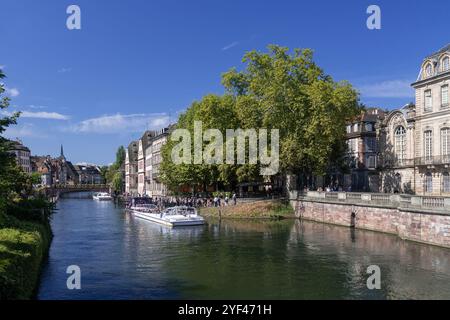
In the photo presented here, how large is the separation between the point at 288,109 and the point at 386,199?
667 inches

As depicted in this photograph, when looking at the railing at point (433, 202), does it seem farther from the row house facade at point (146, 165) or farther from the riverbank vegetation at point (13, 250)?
the row house facade at point (146, 165)

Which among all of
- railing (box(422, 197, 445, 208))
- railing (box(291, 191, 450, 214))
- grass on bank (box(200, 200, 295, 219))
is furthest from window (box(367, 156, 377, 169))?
railing (box(422, 197, 445, 208))

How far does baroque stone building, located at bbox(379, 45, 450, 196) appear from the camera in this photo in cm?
5400

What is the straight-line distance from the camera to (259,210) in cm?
5803

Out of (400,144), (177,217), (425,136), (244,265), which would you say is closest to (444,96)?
(425,136)

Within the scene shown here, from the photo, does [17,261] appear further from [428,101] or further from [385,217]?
[428,101]

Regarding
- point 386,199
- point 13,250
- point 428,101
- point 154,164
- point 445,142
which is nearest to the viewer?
point 13,250

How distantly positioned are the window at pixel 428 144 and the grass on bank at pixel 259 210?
16379 millimetres

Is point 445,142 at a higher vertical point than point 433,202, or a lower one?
higher

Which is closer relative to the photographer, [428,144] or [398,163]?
[428,144]

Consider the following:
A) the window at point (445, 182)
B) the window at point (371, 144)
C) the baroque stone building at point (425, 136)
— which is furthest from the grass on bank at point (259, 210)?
the window at point (371, 144)

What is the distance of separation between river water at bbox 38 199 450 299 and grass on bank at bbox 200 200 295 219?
11.9m

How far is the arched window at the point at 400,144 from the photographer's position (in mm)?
62625

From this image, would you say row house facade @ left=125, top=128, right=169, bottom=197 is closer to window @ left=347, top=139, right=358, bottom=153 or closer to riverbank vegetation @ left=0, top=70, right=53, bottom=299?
window @ left=347, top=139, right=358, bottom=153
